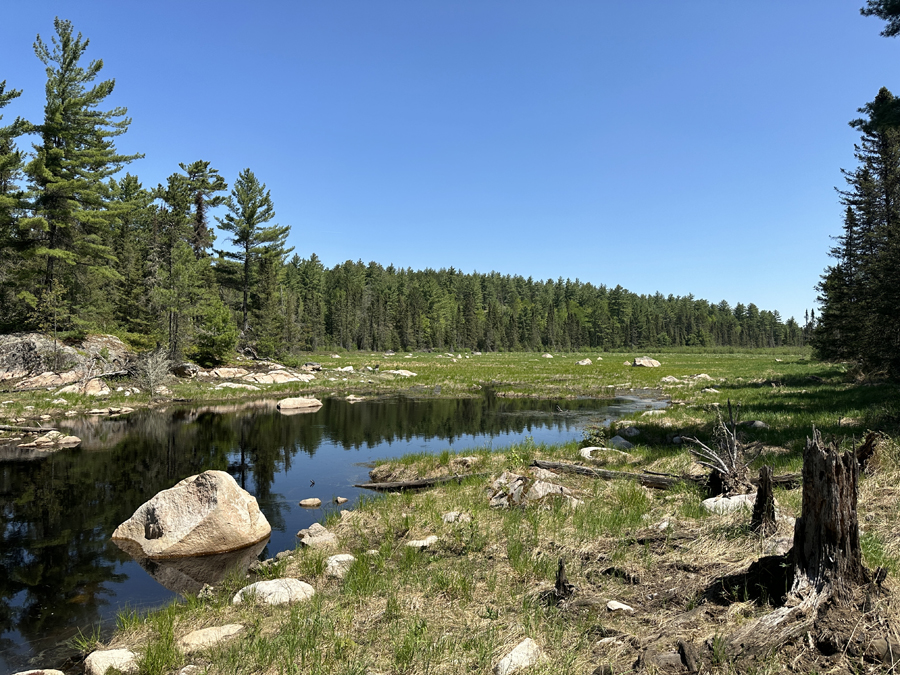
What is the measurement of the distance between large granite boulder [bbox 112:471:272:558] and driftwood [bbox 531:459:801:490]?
273 inches

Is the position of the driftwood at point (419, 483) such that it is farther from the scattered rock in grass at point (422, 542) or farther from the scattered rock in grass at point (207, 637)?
the scattered rock in grass at point (207, 637)

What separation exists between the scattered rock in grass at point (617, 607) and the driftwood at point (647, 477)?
15.9 ft

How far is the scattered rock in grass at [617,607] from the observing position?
481 centimetres

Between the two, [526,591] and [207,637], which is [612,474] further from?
[207,637]

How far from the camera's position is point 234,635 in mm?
5332

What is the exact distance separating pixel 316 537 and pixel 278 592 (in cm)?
299

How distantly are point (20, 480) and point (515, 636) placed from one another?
15787 mm

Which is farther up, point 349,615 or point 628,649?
point 628,649

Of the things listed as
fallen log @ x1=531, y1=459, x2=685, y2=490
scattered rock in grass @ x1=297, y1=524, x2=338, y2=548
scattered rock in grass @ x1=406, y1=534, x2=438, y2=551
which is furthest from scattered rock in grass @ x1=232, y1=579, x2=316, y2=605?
fallen log @ x1=531, y1=459, x2=685, y2=490

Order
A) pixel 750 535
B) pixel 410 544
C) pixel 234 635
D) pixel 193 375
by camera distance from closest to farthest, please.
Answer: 1. pixel 234 635
2. pixel 750 535
3. pixel 410 544
4. pixel 193 375

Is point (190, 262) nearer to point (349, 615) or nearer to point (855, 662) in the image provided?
point (349, 615)

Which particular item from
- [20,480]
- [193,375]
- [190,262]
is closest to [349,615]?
[20,480]

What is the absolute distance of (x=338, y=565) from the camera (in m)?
7.39

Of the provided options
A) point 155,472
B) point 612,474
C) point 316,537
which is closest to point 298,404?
point 155,472
